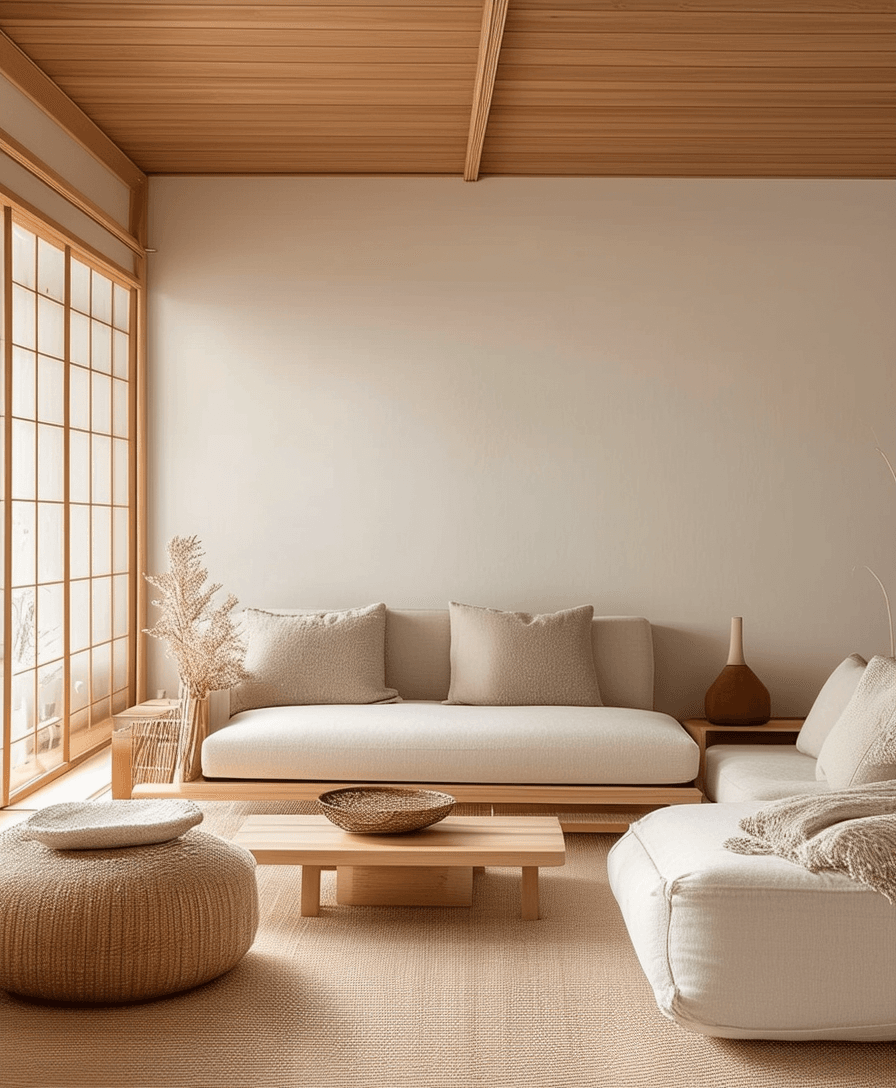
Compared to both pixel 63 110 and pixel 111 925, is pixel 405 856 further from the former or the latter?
pixel 63 110

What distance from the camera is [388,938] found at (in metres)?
3.03

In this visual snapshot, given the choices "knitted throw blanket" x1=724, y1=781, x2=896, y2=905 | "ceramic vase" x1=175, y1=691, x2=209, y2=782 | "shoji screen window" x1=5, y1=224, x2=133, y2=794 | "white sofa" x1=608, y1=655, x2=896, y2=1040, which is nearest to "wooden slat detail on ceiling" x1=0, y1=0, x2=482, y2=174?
"shoji screen window" x1=5, y1=224, x2=133, y2=794

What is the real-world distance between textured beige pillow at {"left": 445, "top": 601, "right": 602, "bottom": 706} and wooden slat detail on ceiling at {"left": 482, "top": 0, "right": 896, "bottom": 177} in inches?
83.9

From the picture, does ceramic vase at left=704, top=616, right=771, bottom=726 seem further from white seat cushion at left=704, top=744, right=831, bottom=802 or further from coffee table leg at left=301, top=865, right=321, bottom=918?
coffee table leg at left=301, top=865, right=321, bottom=918

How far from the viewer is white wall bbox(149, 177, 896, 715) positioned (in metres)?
5.27

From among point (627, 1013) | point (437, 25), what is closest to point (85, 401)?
point (437, 25)

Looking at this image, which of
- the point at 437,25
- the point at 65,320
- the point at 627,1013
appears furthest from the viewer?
the point at 65,320

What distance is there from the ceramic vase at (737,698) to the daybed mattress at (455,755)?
2.38 feet

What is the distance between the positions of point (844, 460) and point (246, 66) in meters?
3.24

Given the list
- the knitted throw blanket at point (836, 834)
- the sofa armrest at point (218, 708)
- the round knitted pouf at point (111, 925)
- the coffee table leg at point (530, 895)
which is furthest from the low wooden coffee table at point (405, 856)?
the sofa armrest at point (218, 708)

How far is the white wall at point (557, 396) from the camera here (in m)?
5.27

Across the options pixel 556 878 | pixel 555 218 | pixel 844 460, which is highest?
pixel 555 218

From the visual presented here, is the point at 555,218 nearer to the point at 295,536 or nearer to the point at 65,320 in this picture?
the point at 295,536

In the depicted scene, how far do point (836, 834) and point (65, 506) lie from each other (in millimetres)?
3414
